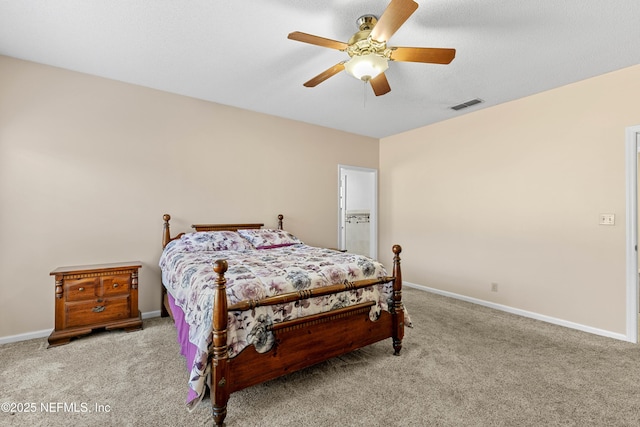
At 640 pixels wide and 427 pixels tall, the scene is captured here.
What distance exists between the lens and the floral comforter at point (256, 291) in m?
1.69

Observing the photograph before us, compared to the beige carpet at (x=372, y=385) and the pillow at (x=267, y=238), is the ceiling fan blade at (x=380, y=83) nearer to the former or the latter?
the pillow at (x=267, y=238)

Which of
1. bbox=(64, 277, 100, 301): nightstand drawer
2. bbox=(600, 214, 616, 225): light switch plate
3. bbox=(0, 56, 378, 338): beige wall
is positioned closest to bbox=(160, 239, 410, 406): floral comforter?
bbox=(64, 277, 100, 301): nightstand drawer

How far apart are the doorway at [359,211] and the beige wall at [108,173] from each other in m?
1.78

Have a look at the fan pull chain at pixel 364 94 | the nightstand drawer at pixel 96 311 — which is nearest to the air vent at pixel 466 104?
the fan pull chain at pixel 364 94

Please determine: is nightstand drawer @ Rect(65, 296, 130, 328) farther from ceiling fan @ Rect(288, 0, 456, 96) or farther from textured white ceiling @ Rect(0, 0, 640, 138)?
ceiling fan @ Rect(288, 0, 456, 96)

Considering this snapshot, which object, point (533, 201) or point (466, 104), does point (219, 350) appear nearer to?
point (533, 201)

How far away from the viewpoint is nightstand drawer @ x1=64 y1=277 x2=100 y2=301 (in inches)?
107

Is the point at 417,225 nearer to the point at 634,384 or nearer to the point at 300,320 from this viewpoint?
the point at 634,384

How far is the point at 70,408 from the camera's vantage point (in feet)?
5.89

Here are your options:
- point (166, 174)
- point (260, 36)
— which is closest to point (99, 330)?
point (166, 174)

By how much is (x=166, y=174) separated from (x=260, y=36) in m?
2.04

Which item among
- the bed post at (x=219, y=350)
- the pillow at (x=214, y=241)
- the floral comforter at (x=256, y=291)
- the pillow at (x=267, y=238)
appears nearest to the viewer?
the bed post at (x=219, y=350)

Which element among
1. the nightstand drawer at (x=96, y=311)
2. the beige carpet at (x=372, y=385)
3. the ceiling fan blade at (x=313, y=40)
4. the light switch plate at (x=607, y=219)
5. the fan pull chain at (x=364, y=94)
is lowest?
the beige carpet at (x=372, y=385)

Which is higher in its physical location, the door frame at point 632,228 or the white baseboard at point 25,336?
the door frame at point 632,228
